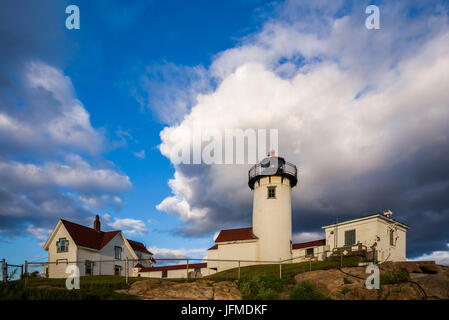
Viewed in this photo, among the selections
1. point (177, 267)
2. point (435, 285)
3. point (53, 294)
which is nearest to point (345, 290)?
point (435, 285)

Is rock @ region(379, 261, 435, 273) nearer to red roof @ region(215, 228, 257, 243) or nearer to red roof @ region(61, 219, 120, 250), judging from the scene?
red roof @ region(215, 228, 257, 243)

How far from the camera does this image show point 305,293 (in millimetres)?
23594

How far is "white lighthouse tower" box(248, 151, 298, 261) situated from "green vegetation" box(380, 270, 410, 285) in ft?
57.9

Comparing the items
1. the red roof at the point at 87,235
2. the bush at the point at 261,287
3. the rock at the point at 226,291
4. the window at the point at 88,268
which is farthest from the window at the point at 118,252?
the bush at the point at 261,287

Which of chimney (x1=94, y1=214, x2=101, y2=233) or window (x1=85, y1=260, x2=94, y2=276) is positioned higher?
chimney (x1=94, y1=214, x2=101, y2=233)

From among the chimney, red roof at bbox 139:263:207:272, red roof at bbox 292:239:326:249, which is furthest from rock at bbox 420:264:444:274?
the chimney

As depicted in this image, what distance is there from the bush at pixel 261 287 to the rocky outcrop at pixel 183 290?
1.97 feet

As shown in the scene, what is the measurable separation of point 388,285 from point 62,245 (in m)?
36.6

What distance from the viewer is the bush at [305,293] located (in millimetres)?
23250

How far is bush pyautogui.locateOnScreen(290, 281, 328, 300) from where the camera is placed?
23250 millimetres

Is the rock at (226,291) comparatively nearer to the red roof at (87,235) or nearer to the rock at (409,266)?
the rock at (409,266)

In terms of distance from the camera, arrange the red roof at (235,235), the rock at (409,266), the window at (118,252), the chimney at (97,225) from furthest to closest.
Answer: the chimney at (97,225)
the window at (118,252)
the red roof at (235,235)
the rock at (409,266)
